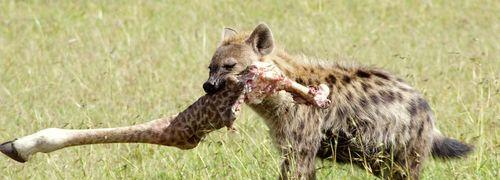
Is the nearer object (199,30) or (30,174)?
(30,174)

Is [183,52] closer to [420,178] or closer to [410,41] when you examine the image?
[410,41]

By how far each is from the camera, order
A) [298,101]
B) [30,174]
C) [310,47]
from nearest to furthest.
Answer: [298,101] < [30,174] < [310,47]

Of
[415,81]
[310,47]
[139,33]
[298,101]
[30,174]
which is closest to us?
[298,101]

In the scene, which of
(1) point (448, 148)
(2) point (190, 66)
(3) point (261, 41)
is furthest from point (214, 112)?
(2) point (190, 66)

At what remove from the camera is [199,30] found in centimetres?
1222

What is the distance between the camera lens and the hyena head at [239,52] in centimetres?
691

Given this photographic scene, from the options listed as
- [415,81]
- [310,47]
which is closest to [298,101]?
[415,81]

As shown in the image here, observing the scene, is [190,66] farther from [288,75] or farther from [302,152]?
[302,152]

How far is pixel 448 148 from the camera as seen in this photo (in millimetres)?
7109

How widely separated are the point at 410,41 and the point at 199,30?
2.11 m

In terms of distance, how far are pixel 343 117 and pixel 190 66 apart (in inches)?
163

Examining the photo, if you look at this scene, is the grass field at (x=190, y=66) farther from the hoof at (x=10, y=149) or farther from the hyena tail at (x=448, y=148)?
the hoof at (x=10, y=149)

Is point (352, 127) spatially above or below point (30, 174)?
above

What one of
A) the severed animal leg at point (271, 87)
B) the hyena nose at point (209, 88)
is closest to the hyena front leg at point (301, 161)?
the severed animal leg at point (271, 87)
